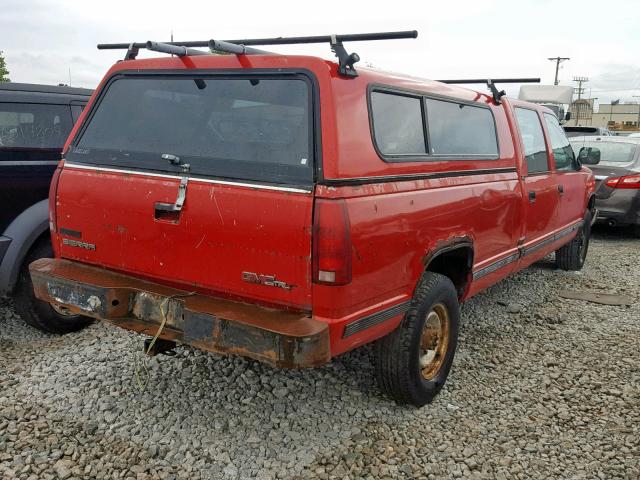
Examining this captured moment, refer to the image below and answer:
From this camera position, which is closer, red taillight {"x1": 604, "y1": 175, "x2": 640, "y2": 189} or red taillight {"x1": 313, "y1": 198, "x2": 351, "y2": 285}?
red taillight {"x1": 313, "y1": 198, "x2": 351, "y2": 285}

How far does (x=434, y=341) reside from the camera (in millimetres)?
3506

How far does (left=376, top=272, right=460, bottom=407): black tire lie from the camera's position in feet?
10.2

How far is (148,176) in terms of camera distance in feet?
9.45

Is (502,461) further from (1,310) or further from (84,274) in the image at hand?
(1,310)

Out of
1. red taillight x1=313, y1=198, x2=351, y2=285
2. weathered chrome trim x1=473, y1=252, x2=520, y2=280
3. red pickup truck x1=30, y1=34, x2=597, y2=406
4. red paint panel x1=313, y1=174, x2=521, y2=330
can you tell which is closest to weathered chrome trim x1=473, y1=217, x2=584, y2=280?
weathered chrome trim x1=473, y1=252, x2=520, y2=280

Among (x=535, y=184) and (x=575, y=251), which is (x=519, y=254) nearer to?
(x=535, y=184)

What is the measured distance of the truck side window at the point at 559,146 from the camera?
544cm

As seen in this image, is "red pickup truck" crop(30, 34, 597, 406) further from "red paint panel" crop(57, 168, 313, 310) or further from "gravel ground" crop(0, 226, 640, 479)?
"gravel ground" crop(0, 226, 640, 479)

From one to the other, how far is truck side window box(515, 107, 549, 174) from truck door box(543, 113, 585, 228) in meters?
0.24

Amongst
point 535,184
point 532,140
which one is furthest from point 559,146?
point 535,184

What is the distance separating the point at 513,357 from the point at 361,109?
8.14 ft

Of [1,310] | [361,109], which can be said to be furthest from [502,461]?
[1,310]

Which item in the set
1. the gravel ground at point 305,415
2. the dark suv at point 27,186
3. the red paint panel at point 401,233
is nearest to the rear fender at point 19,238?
the dark suv at point 27,186

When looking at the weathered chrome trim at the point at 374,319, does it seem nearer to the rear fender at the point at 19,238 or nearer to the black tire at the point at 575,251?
the rear fender at the point at 19,238
